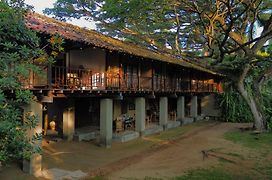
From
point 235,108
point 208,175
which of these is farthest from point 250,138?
point 208,175

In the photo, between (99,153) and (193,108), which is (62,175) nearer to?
(99,153)

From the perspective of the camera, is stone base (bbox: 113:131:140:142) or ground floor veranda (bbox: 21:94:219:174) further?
stone base (bbox: 113:131:140:142)

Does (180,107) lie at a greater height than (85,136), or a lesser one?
greater

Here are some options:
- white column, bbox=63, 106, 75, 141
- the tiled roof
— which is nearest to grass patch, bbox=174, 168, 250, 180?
the tiled roof

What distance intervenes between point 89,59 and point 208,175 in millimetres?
9443

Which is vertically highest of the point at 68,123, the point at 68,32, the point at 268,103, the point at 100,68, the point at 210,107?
the point at 68,32

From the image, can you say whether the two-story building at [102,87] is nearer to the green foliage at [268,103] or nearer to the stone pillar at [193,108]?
the stone pillar at [193,108]

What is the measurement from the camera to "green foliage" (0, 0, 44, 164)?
4254 millimetres

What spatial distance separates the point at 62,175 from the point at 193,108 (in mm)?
20426

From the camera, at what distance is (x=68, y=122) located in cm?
1772

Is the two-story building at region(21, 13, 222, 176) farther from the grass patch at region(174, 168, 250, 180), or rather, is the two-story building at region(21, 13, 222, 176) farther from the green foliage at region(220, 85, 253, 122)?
the grass patch at region(174, 168, 250, 180)

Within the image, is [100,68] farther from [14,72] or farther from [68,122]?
[14,72]

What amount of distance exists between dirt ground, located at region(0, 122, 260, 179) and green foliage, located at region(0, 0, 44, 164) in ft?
24.3

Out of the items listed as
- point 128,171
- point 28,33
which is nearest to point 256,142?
point 128,171
